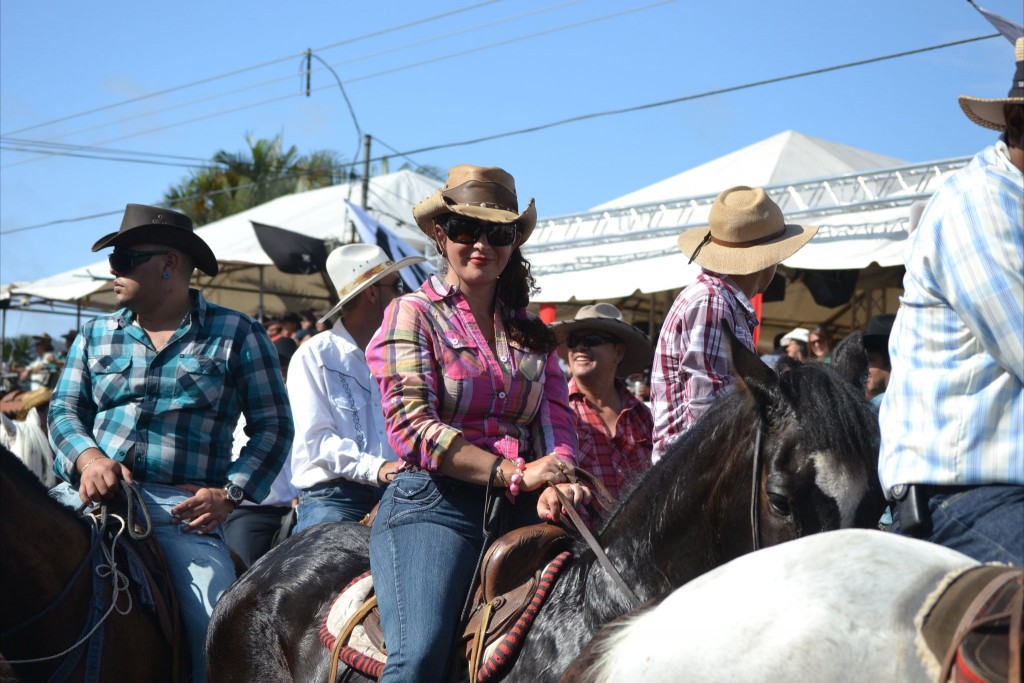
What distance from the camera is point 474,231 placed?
3.48 metres

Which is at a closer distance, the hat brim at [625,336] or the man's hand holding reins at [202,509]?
the man's hand holding reins at [202,509]

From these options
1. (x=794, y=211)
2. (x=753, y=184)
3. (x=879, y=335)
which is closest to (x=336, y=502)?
(x=879, y=335)

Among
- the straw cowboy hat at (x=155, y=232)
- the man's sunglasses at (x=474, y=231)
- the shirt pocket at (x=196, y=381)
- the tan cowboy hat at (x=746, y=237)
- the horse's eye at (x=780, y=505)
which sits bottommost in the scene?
the horse's eye at (x=780, y=505)

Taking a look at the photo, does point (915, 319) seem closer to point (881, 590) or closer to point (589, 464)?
point (881, 590)

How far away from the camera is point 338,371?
5.63 metres

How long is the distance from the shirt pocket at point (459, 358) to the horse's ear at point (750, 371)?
2.90 feet

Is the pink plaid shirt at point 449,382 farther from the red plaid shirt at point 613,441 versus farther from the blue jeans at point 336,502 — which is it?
the blue jeans at point 336,502

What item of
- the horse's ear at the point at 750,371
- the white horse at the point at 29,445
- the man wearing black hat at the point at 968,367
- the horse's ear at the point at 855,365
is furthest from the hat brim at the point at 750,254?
the white horse at the point at 29,445

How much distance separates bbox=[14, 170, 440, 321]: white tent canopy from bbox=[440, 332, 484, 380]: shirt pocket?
44.5 feet

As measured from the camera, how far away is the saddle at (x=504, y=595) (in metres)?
3.07

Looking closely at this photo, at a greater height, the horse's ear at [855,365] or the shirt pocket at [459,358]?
the shirt pocket at [459,358]

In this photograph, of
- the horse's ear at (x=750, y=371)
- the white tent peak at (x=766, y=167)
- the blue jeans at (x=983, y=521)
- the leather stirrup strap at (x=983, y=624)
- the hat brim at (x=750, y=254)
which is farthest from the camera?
the white tent peak at (x=766, y=167)

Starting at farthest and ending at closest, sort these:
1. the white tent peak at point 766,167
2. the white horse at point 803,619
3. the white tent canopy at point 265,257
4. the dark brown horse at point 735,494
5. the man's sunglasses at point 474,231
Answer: the white tent canopy at point 265,257, the white tent peak at point 766,167, the man's sunglasses at point 474,231, the dark brown horse at point 735,494, the white horse at point 803,619

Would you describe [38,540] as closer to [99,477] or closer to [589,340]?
[99,477]
